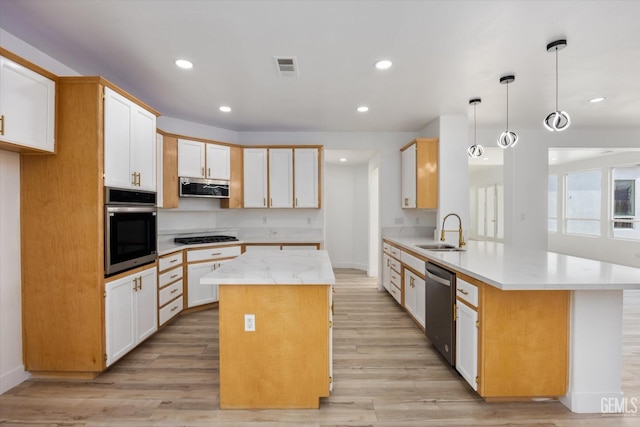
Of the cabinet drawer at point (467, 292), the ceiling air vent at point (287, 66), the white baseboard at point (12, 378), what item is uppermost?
the ceiling air vent at point (287, 66)

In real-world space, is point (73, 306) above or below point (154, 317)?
above

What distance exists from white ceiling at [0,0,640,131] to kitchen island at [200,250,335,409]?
5.83 feet

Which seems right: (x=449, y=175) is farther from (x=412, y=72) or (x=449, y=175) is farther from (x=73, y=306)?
(x=73, y=306)

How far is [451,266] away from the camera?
2.46 metres

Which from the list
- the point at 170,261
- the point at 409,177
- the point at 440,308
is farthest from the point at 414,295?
the point at 170,261

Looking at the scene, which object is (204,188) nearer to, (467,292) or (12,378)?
(12,378)

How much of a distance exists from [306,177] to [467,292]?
3082mm

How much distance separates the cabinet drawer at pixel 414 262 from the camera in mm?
3241

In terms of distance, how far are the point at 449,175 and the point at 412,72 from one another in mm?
1817

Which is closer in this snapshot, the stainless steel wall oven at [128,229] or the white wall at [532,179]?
the stainless steel wall oven at [128,229]

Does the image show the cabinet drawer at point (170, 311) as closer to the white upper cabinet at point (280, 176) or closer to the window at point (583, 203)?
the white upper cabinet at point (280, 176)

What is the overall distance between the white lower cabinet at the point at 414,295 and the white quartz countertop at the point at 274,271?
124cm

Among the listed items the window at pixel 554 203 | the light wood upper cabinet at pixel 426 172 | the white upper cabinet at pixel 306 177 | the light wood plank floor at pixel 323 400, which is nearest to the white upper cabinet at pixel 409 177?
the light wood upper cabinet at pixel 426 172

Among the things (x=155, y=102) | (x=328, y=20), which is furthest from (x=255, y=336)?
(x=155, y=102)
